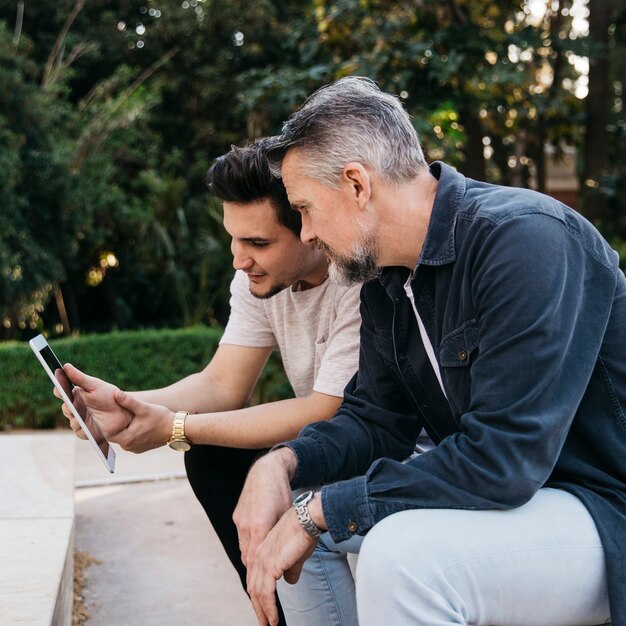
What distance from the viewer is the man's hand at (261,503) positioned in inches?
81.0

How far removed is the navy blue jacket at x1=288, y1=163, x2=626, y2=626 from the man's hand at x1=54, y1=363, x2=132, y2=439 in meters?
0.95

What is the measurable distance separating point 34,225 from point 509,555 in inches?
413

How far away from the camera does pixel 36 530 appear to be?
3.13 meters

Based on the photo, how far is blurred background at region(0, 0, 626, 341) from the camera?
29.6ft

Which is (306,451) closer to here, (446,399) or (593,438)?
(446,399)

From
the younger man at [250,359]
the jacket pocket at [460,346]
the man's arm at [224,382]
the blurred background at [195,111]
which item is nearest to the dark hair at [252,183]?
the younger man at [250,359]

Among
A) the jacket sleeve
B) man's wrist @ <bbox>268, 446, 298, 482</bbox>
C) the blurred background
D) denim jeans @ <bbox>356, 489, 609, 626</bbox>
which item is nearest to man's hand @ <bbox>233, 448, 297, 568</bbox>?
man's wrist @ <bbox>268, 446, 298, 482</bbox>

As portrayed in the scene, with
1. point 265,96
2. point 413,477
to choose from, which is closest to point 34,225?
point 265,96

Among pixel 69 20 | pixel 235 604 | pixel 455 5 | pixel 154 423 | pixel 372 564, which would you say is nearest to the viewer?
pixel 372 564

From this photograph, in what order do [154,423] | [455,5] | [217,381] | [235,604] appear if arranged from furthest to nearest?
[455,5], [235,604], [217,381], [154,423]

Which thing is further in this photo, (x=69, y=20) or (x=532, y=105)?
(x=69, y=20)

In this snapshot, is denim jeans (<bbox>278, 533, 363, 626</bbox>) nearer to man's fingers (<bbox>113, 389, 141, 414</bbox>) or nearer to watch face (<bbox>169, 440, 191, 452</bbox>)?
watch face (<bbox>169, 440, 191, 452</bbox>)

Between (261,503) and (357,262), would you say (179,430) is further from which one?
(357,262)

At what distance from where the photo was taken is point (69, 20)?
45.8ft
